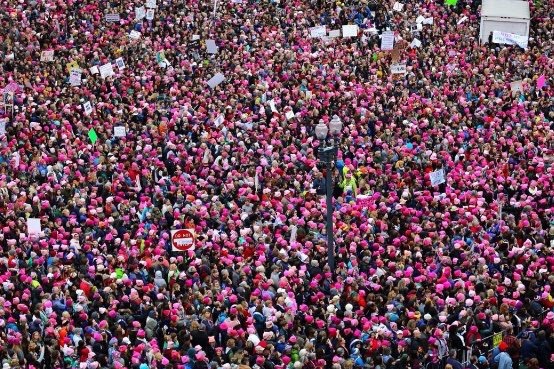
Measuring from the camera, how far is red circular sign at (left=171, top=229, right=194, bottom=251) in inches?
1203

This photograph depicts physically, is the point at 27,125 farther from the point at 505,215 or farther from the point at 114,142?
the point at 505,215

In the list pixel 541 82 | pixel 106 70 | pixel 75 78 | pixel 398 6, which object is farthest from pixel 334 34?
pixel 75 78

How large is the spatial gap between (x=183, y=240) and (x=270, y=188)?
12.0 feet

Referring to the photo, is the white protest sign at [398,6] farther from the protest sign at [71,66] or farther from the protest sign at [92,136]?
the protest sign at [92,136]

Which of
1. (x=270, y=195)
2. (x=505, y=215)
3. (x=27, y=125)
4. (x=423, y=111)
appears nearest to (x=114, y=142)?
(x=27, y=125)

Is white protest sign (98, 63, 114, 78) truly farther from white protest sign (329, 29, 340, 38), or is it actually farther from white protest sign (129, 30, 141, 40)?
white protest sign (329, 29, 340, 38)

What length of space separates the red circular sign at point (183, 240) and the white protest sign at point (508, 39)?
16403 millimetres

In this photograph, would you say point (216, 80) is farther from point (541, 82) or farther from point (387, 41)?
point (541, 82)

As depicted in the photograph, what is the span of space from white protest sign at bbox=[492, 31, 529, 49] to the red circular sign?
16403 mm

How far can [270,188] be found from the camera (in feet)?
110

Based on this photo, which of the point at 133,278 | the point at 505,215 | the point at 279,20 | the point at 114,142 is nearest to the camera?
the point at 133,278

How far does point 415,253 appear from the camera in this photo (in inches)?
1185

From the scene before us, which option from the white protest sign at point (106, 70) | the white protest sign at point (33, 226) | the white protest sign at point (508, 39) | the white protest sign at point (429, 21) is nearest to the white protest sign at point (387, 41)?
the white protest sign at point (429, 21)

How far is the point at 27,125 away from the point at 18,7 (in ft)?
29.8
